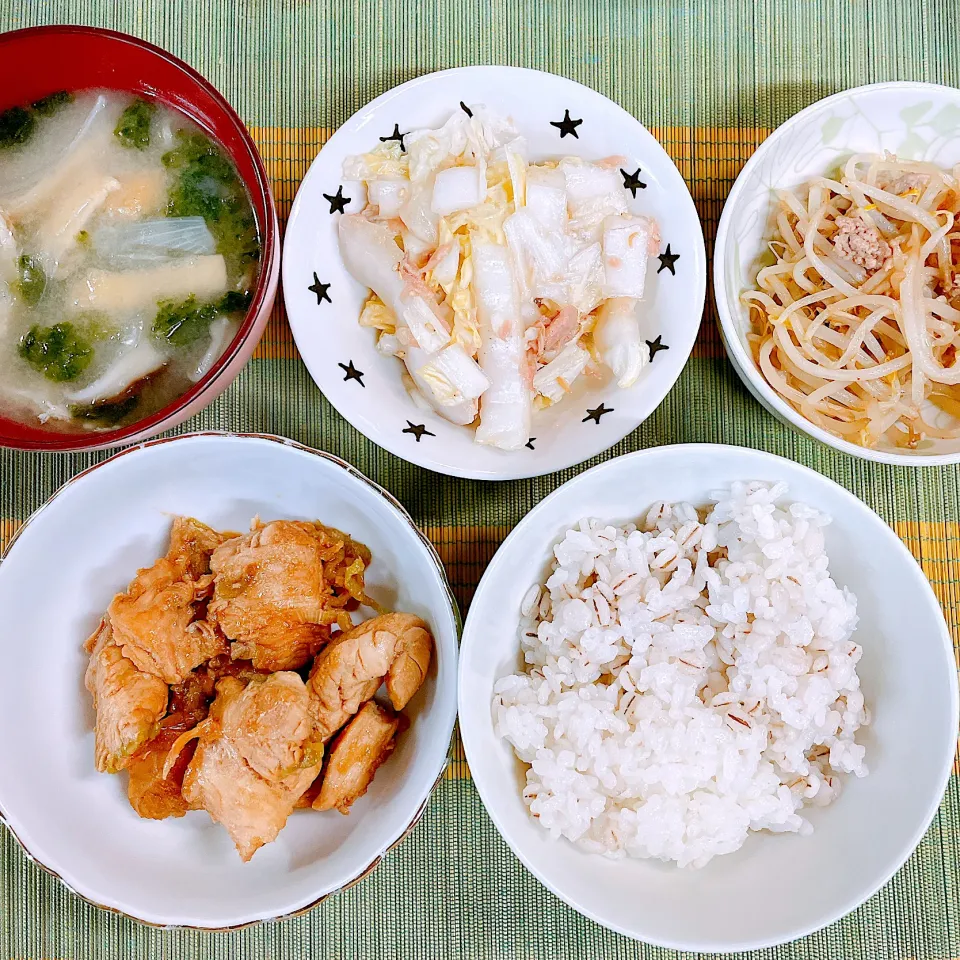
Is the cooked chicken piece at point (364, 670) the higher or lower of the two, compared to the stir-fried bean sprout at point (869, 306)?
lower

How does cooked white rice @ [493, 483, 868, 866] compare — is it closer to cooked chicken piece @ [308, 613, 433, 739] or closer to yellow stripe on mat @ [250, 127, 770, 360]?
cooked chicken piece @ [308, 613, 433, 739]

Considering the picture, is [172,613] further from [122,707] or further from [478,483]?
[478,483]

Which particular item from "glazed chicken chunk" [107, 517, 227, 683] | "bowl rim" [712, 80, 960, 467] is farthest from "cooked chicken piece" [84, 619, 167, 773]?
"bowl rim" [712, 80, 960, 467]

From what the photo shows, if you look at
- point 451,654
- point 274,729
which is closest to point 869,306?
point 451,654

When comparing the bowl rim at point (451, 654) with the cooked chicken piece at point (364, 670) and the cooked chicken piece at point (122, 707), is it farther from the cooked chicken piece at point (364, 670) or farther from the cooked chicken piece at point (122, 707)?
the cooked chicken piece at point (122, 707)

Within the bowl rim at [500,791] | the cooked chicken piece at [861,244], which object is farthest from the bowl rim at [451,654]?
the cooked chicken piece at [861,244]

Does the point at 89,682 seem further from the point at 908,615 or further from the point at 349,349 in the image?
the point at 908,615
